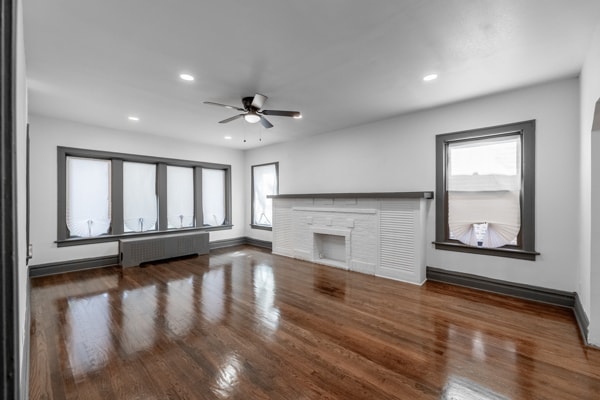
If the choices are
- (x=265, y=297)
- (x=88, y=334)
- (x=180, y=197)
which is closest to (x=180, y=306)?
(x=88, y=334)

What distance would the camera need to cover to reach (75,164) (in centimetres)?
512

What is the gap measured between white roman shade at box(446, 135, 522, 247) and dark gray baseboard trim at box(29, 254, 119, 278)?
635cm

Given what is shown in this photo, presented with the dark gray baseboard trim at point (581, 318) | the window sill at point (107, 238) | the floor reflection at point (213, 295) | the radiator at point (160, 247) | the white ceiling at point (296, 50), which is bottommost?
the floor reflection at point (213, 295)

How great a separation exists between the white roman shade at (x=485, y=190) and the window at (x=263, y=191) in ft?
13.6

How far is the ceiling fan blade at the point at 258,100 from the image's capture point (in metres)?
3.65

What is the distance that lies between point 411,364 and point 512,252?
2.51m

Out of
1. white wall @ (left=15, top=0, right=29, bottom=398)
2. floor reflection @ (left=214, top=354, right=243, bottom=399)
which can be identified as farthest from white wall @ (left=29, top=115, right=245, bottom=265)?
floor reflection @ (left=214, top=354, right=243, bottom=399)

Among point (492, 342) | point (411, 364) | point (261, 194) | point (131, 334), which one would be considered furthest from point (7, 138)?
point (261, 194)

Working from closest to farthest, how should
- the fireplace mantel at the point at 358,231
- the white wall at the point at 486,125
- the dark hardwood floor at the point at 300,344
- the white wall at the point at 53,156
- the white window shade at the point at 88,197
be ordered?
the dark hardwood floor at the point at 300,344
the white wall at the point at 486,125
the fireplace mantel at the point at 358,231
the white wall at the point at 53,156
the white window shade at the point at 88,197

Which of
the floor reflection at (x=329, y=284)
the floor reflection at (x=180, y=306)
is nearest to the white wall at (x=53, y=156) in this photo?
the floor reflection at (x=180, y=306)

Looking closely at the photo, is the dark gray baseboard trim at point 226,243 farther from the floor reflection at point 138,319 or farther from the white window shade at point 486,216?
the white window shade at point 486,216

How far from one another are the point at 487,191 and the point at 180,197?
246 inches

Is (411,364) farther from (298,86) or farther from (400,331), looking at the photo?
(298,86)

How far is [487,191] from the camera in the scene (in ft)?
12.9
